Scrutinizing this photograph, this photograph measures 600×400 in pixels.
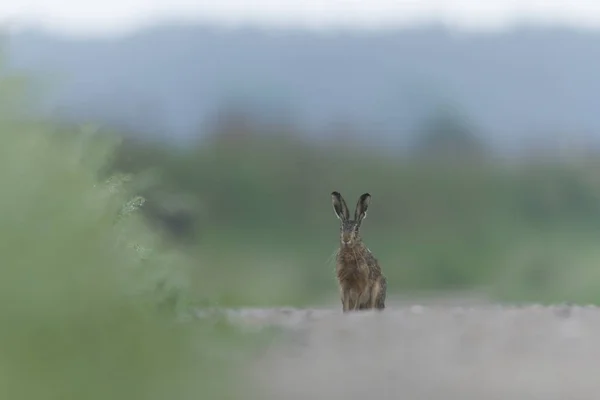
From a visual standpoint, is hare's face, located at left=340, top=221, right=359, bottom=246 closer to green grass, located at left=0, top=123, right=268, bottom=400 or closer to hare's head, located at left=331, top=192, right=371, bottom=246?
hare's head, located at left=331, top=192, right=371, bottom=246

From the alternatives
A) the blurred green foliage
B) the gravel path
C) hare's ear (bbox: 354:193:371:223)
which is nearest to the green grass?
the blurred green foliage

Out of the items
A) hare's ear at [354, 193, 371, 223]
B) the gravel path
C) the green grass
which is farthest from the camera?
hare's ear at [354, 193, 371, 223]

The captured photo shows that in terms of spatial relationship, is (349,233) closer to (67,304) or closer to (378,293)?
(378,293)

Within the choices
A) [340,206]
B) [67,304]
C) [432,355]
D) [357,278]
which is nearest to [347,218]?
[340,206]

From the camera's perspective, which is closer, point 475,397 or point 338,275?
point 475,397

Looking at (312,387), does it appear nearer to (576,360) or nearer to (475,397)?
(475,397)

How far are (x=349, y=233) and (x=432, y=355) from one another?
103 cm

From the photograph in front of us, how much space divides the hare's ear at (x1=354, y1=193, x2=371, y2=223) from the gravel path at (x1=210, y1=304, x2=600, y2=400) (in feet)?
2.24

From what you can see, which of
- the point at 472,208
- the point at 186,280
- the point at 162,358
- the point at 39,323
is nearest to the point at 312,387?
the point at 186,280

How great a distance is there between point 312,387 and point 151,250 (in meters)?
0.31

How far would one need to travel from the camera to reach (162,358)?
44.8 inches

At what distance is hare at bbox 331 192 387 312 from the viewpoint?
2.70 m

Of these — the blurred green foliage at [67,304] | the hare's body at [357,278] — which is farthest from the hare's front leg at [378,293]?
the blurred green foliage at [67,304]

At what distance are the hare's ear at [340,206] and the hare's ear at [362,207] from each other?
25 millimetres
